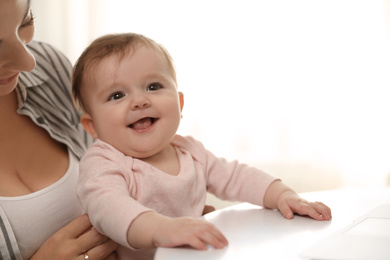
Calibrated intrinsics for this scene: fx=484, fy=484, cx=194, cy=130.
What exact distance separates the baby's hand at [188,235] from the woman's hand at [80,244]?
0.25m

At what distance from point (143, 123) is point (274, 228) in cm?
37

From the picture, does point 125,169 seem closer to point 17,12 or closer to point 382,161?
point 17,12

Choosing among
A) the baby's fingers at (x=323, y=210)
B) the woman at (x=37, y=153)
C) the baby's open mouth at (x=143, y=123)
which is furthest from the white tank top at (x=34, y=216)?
the baby's fingers at (x=323, y=210)

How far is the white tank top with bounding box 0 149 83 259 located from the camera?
109 cm

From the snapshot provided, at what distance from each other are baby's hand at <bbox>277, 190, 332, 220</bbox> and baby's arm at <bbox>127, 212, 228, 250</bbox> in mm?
237

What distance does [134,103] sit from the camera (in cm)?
102

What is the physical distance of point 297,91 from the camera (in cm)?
251

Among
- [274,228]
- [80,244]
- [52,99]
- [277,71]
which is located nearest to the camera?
[274,228]

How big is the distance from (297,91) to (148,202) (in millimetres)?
1659

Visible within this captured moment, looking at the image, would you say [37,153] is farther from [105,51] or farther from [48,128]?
[105,51]

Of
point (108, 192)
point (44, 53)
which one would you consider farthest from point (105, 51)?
point (44, 53)

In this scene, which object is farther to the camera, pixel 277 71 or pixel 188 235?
pixel 277 71

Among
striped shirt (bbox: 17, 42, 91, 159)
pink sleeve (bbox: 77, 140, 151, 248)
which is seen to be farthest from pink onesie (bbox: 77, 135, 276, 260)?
striped shirt (bbox: 17, 42, 91, 159)

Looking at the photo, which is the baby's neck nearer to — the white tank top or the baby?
the baby
